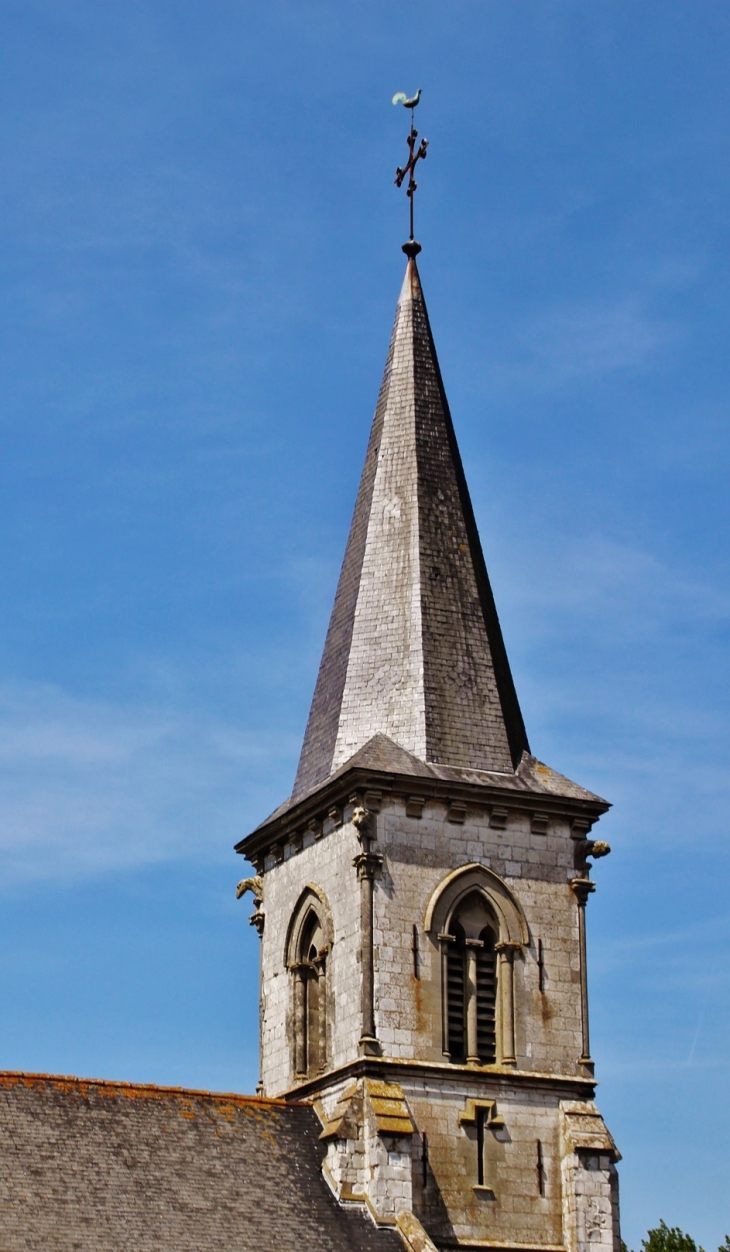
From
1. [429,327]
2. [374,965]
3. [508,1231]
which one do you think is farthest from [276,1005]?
[429,327]

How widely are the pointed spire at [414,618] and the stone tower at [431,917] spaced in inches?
1.6

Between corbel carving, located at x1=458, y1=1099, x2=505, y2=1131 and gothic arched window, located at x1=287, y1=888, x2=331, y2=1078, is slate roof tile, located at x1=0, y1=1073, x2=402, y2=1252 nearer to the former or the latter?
gothic arched window, located at x1=287, y1=888, x2=331, y2=1078

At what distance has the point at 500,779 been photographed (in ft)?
120

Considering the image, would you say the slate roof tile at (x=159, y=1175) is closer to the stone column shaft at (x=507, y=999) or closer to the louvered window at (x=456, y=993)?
the louvered window at (x=456, y=993)

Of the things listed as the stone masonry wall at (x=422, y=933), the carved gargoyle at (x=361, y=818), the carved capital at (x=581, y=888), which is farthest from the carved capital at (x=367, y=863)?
the carved capital at (x=581, y=888)

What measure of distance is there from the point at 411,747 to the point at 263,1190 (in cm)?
771

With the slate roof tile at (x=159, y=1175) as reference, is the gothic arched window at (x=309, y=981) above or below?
above

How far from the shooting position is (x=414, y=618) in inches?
1485

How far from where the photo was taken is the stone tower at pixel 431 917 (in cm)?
3381

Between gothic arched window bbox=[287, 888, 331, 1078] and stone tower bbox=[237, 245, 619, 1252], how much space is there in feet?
0.15

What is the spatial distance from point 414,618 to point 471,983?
20.8 feet

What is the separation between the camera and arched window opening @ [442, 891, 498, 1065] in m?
34.8

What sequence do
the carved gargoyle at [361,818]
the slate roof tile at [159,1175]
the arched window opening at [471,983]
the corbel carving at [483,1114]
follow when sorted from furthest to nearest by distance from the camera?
the carved gargoyle at [361,818]
the arched window opening at [471,983]
the corbel carving at [483,1114]
the slate roof tile at [159,1175]

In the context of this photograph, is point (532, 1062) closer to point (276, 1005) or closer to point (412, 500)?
point (276, 1005)
